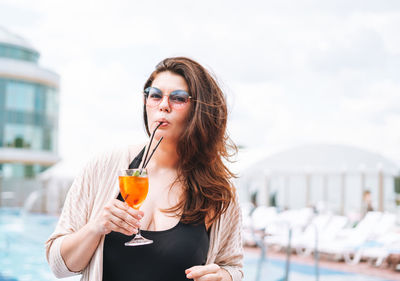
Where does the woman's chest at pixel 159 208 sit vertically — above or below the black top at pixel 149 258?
above

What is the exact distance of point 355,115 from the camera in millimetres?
37562

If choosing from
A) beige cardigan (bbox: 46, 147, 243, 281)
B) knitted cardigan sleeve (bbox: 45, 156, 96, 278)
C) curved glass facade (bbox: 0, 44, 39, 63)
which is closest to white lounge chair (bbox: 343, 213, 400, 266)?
beige cardigan (bbox: 46, 147, 243, 281)

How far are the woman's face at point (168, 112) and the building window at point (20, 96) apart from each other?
34.6 m

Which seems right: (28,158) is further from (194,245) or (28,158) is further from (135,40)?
(194,245)

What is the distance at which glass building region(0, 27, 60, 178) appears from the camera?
112ft

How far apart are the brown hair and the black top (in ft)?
0.40

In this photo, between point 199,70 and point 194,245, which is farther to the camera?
point 199,70

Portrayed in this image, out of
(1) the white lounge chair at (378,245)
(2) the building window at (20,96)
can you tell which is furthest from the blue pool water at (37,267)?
(2) the building window at (20,96)

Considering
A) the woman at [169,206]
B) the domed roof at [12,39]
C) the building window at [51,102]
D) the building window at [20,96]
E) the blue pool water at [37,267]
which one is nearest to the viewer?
the woman at [169,206]

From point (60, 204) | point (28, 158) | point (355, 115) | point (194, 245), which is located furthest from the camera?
point (355, 115)

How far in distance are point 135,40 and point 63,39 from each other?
733cm

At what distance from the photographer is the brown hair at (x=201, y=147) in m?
1.86

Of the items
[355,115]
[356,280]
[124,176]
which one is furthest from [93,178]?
[355,115]

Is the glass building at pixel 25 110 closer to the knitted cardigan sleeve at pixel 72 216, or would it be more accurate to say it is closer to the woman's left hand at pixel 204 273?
the knitted cardigan sleeve at pixel 72 216
